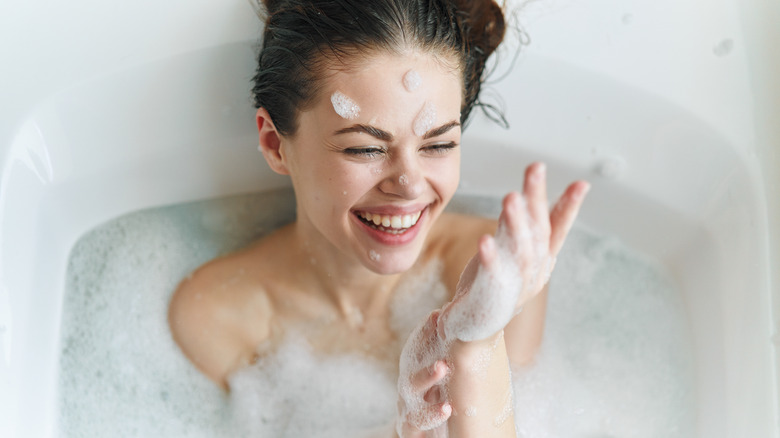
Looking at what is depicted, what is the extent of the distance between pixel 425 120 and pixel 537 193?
0.25m

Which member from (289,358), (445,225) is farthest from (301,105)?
(289,358)

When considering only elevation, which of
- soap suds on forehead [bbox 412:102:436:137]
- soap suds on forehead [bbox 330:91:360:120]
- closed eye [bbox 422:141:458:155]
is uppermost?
soap suds on forehead [bbox 330:91:360:120]

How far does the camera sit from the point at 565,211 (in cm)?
Result: 68

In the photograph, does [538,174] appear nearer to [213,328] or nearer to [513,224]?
[513,224]

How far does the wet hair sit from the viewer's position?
88cm

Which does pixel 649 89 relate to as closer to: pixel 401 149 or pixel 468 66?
pixel 468 66

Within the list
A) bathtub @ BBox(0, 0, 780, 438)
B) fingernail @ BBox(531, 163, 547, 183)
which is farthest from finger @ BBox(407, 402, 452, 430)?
bathtub @ BBox(0, 0, 780, 438)

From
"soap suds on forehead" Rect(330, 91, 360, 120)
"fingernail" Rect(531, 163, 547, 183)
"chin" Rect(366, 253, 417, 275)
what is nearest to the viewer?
"fingernail" Rect(531, 163, 547, 183)

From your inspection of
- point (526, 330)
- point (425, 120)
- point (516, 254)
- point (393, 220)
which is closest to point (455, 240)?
point (526, 330)

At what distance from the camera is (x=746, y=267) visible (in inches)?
44.7

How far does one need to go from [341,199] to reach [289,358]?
0.48m

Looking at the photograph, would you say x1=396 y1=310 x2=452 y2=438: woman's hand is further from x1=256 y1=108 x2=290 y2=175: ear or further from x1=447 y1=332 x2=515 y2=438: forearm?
x1=256 y1=108 x2=290 y2=175: ear

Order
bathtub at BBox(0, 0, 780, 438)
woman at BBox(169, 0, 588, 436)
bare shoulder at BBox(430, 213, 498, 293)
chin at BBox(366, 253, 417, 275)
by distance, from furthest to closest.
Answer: bare shoulder at BBox(430, 213, 498, 293), bathtub at BBox(0, 0, 780, 438), chin at BBox(366, 253, 417, 275), woman at BBox(169, 0, 588, 436)

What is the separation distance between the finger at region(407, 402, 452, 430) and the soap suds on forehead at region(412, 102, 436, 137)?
1.16 feet
